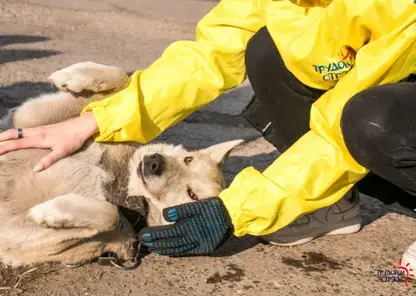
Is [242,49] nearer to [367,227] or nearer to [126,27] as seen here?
[367,227]

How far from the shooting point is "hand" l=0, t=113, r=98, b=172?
297 centimetres

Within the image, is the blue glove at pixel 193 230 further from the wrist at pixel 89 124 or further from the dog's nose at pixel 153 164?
Answer: the wrist at pixel 89 124

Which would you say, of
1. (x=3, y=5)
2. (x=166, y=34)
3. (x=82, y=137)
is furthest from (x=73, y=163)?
(x=3, y=5)

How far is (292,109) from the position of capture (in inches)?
124

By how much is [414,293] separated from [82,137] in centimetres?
161

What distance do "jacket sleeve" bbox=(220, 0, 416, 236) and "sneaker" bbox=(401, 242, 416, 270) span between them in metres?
0.56

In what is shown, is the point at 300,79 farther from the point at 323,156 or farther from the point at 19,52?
the point at 19,52

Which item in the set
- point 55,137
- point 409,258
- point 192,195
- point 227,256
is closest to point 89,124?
point 55,137

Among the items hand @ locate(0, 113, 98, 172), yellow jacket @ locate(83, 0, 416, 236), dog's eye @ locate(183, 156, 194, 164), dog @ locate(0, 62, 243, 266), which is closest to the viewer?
yellow jacket @ locate(83, 0, 416, 236)

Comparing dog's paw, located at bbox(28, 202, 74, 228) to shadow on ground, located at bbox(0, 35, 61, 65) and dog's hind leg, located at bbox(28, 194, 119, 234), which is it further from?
shadow on ground, located at bbox(0, 35, 61, 65)

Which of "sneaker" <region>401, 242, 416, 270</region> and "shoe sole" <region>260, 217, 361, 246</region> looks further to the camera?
"shoe sole" <region>260, 217, 361, 246</region>

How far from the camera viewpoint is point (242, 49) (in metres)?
3.25

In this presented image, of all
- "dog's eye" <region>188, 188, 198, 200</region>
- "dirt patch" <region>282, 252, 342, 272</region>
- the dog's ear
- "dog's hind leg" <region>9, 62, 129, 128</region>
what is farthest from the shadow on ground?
"dirt patch" <region>282, 252, 342, 272</region>

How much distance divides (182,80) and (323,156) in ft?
2.67
